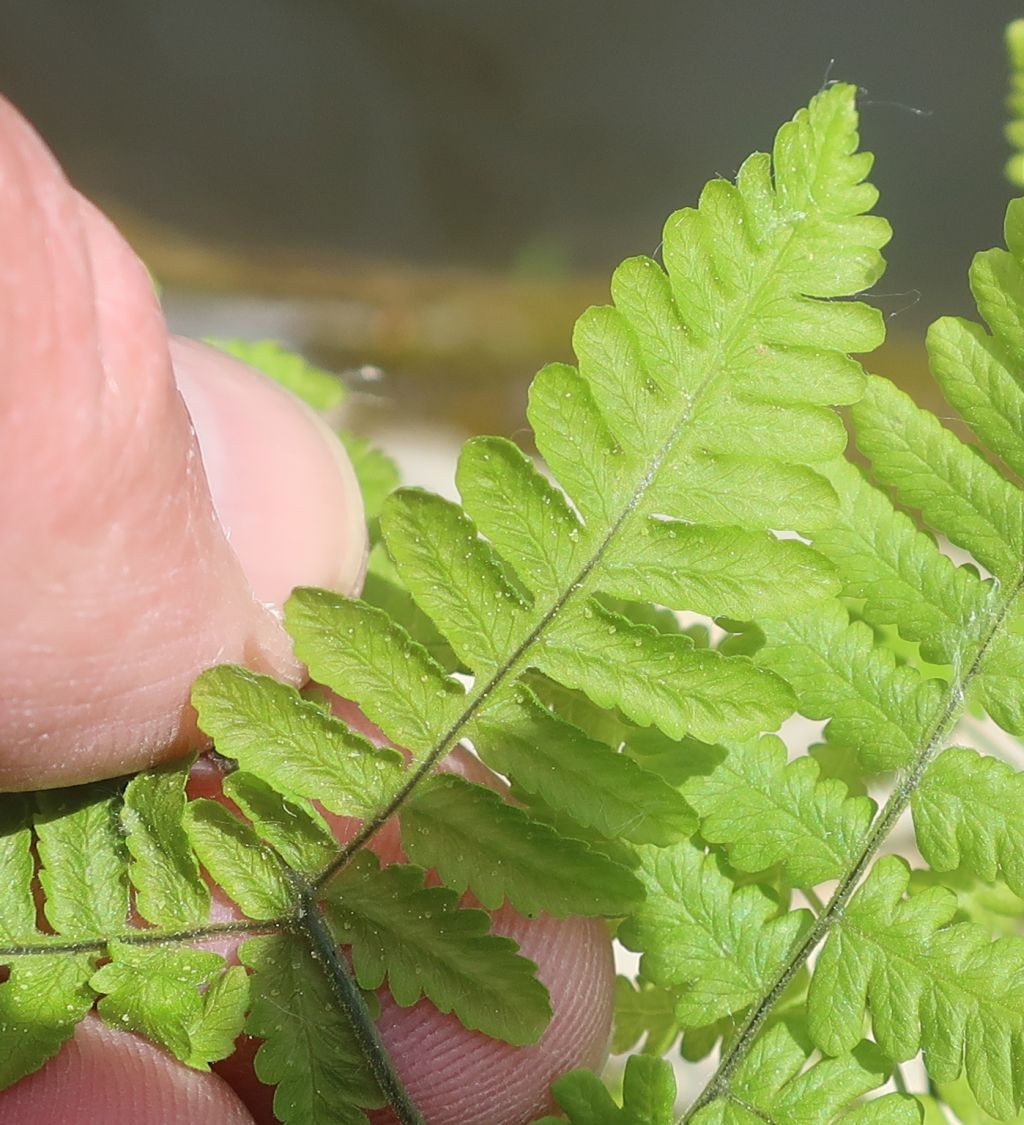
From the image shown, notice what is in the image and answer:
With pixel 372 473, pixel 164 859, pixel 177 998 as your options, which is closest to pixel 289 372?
pixel 372 473

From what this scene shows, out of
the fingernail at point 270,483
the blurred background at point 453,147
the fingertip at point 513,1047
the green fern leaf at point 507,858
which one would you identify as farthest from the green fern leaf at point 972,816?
the blurred background at point 453,147

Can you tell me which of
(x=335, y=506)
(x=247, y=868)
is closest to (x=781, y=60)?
(x=335, y=506)

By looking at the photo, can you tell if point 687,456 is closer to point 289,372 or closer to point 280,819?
point 280,819

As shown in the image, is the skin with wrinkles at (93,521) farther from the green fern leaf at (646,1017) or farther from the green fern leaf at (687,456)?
the green fern leaf at (646,1017)

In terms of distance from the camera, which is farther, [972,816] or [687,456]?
[972,816]

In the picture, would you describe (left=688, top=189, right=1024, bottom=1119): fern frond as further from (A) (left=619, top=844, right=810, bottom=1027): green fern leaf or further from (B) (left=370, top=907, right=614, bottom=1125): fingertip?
(B) (left=370, top=907, right=614, bottom=1125): fingertip

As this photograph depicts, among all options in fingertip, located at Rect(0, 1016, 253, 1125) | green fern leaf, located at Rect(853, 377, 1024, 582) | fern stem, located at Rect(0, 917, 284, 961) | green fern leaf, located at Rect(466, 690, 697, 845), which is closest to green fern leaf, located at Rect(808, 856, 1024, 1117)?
green fern leaf, located at Rect(466, 690, 697, 845)
